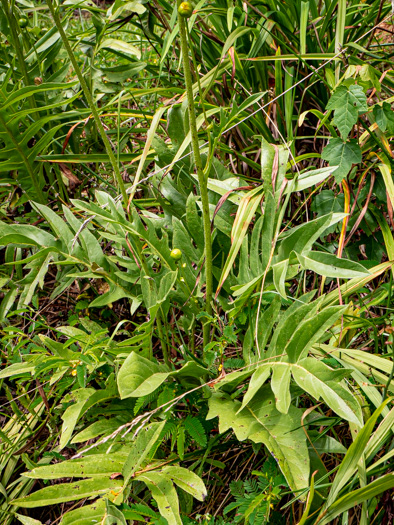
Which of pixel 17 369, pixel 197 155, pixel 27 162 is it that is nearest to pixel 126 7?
pixel 27 162

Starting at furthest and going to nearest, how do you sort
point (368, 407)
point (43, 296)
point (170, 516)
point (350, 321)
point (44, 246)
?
point (43, 296), point (44, 246), point (350, 321), point (368, 407), point (170, 516)

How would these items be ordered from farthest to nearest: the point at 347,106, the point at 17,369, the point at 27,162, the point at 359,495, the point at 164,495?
the point at 27,162 < the point at 347,106 < the point at 17,369 < the point at 164,495 < the point at 359,495

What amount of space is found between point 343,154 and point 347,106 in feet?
0.41

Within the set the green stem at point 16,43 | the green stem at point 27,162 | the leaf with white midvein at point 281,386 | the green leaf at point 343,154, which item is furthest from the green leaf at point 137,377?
the green stem at point 16,43

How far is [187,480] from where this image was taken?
104 cm

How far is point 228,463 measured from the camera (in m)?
1.29

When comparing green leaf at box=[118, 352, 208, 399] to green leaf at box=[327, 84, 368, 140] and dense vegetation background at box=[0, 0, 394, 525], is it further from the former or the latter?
green leaf at box=[327, 84, 368, 140]

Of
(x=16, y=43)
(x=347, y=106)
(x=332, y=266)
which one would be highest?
(x=16, y=43)

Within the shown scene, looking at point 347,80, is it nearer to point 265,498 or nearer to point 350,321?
point 350,321

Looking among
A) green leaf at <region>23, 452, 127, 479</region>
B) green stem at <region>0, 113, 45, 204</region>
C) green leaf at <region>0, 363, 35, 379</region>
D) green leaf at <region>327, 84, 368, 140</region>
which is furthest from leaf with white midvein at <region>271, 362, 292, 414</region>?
green stem at <region>0, 113, 45, 204</region>

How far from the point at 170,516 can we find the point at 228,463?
0.34 meters

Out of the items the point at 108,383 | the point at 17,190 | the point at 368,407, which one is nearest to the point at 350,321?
the point at 368,407

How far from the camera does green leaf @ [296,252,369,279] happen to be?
102 cm

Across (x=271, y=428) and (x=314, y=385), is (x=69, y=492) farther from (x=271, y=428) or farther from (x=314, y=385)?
(x=314, y=385)
